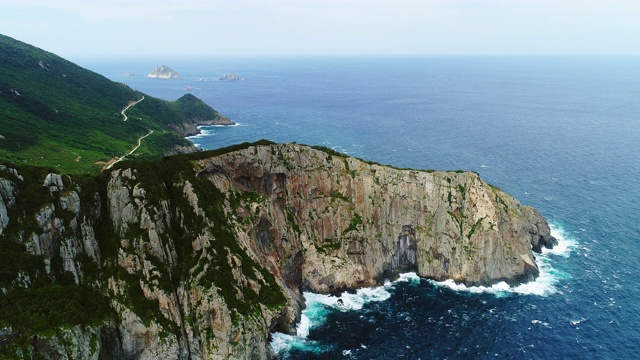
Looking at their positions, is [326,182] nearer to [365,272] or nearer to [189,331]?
[365,272]

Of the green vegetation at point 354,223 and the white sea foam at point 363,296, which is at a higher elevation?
the green vegetation at point 354,223

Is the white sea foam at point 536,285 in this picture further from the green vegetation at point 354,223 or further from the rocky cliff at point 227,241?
the green vegetation at point 354,223

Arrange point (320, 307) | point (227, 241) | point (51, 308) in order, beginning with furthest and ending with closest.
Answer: point (320, 307) < point (227, 241) < point (51, 308)

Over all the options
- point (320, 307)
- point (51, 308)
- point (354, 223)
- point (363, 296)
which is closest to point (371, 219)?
point (354, 223)

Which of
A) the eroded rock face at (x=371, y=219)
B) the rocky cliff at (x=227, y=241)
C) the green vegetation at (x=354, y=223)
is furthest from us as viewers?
the green vegetation at (x=354, y=223)

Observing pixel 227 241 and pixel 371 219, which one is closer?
pixel 227 241

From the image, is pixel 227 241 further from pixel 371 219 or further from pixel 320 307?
pixel 371 219

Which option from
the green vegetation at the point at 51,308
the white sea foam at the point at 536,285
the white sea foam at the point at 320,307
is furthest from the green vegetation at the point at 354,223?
the green vegetation at the point at 51,308

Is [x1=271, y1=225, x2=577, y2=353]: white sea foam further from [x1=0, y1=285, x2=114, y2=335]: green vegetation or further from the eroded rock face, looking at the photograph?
[x1=0, y1=285, x2=114, y2=335]: green vegetation

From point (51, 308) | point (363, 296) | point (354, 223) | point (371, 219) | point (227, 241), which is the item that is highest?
point (227, 241)

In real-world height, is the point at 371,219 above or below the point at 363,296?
above
